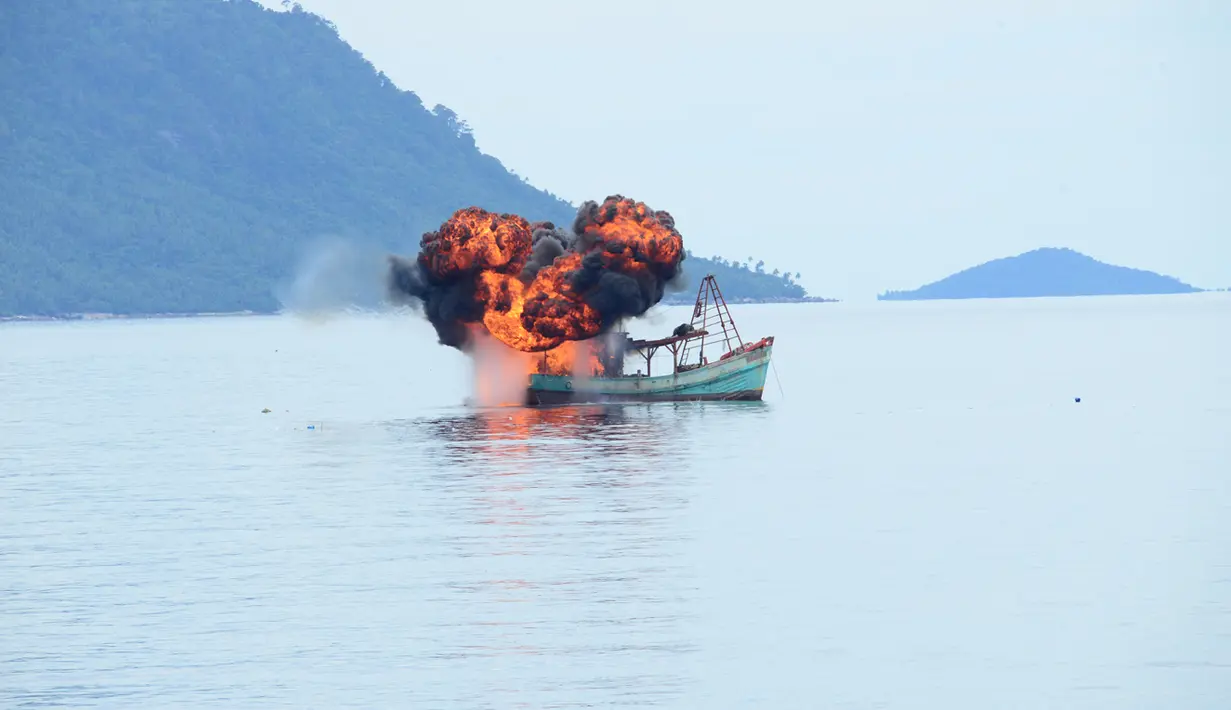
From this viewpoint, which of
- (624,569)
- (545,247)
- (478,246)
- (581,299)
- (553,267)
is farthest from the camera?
(545,247)

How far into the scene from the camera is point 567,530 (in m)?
60.5

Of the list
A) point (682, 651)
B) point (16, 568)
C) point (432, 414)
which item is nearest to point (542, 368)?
point (432, 414)

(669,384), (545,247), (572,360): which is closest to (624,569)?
(669,384)

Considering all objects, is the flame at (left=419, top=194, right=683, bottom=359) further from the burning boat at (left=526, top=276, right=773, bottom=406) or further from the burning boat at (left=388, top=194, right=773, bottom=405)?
the burning boat at (left=526, top=276, right=773, bottom=406)

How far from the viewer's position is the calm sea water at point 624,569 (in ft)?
129

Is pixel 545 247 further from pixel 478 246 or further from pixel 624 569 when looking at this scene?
pixel 624 569

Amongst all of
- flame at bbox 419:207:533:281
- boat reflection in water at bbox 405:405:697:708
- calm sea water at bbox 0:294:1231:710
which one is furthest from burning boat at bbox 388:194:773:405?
boat reflection in water at bbox 405:405:697:708

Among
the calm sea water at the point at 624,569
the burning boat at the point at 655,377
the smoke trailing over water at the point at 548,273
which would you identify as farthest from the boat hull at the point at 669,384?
the calm sea water at the point at 624,569

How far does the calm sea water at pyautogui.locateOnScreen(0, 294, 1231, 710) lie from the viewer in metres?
39.4

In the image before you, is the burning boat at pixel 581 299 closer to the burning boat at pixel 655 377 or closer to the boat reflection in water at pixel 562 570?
the burning boat at pixel 655 377

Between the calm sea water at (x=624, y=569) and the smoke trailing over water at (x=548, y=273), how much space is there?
46.0ft

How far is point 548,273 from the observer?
120000mm

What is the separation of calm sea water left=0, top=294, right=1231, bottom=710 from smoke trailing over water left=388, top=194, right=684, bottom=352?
552 inches

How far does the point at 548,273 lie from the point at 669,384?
1129cm
